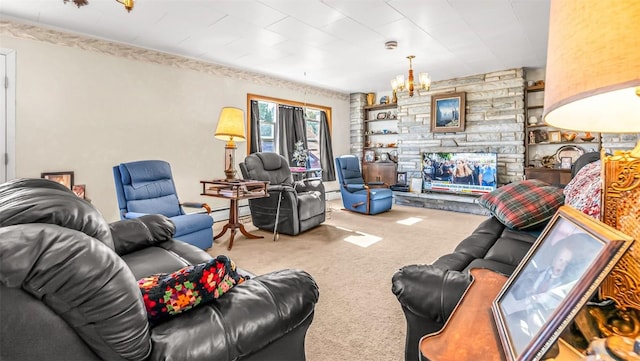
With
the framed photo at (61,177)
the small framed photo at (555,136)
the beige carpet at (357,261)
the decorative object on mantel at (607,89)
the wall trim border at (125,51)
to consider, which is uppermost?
the wall trim border at (125,51)

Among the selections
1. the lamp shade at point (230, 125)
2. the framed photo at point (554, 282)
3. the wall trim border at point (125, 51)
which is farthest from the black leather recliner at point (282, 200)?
the framed photo at point (554, 282)

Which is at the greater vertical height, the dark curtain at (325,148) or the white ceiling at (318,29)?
the white ceiling at (318,29)

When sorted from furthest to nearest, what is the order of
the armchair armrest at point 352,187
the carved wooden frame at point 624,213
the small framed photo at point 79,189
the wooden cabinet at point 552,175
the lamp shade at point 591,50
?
the armchair armrest at point 352,187 < the wooden cabinet at point 552,175 < the small framed photo at point 79,189 < the carved wooden frame at point 624,213 < the lamp shade at point 591,50

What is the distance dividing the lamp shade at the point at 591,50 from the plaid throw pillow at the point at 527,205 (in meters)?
1.79

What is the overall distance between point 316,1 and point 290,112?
335cm

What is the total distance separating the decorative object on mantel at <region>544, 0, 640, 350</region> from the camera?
0.46 m

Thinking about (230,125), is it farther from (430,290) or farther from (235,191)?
(430,290)

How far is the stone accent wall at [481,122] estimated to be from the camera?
5191 millimetres

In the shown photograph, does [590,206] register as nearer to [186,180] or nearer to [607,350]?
[607,350]

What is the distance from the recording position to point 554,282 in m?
0.57

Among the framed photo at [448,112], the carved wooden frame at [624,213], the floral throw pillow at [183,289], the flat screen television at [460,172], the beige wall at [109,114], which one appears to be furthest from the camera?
the framed photo at [448,112]

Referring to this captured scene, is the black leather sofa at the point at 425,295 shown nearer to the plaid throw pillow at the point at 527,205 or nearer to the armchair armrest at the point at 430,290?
the armchair armrest at the point at 430,290

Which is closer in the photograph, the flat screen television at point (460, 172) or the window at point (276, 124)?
the flat screen television at point (460, 172)

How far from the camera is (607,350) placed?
525 millimetres
